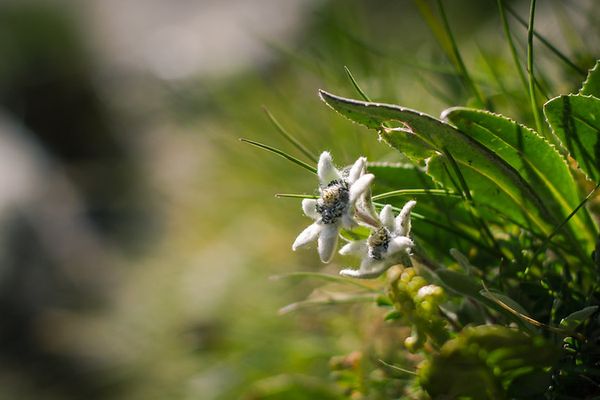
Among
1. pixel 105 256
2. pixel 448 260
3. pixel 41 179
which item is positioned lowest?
pixel 448 260

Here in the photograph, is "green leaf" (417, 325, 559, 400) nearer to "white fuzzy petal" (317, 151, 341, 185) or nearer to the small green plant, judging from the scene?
the small green plant

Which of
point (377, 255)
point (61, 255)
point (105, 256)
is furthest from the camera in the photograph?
point (61, 255)

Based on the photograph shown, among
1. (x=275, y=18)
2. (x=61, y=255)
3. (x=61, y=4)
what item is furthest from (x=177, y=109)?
(x=61, y=4)

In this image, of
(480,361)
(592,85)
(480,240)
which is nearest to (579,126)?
(592,85)

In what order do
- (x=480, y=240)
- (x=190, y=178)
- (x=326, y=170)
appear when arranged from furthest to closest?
(x=190, y=178), (x=480, y=240), (x=326, y=170)

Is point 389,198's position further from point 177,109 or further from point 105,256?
point 105,256

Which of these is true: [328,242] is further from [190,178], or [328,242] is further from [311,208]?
[190,178]

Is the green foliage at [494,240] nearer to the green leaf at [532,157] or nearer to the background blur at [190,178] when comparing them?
the green leaf at [532,157]

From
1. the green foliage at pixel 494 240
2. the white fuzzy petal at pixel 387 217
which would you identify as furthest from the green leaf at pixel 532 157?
the white fuzzy petal at pixel 387 217
